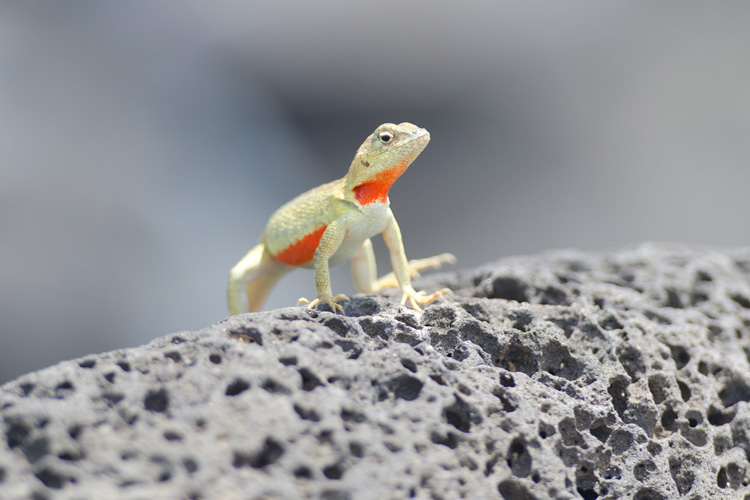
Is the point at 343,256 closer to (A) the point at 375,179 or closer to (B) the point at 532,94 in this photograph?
(A) the point at 375,179

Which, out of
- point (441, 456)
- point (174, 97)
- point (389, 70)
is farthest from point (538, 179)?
point (441, 456)

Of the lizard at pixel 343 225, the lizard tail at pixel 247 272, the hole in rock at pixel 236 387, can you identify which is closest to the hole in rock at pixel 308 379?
the hole in rock at pixel 236 387

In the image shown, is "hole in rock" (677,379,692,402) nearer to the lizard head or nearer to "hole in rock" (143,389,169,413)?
the lizard head

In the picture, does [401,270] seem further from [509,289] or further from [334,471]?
[334,471]

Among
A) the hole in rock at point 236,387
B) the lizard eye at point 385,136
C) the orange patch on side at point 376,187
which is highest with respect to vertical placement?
the lizard eye at point 385,136

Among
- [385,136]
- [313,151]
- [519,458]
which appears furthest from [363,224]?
[313,151]

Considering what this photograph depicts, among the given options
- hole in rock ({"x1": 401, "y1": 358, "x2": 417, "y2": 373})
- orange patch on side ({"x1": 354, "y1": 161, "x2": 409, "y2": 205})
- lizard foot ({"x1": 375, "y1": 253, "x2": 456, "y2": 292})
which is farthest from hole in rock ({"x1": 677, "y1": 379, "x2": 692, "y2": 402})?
orange patch on side ({"x1": 354, "y1": 161, "x2": 409, "y2": 205})

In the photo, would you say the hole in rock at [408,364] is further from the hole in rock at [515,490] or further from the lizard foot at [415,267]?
the lizard foot at [415,267]

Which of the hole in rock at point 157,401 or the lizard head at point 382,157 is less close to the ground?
the lizard head at point 382,157
